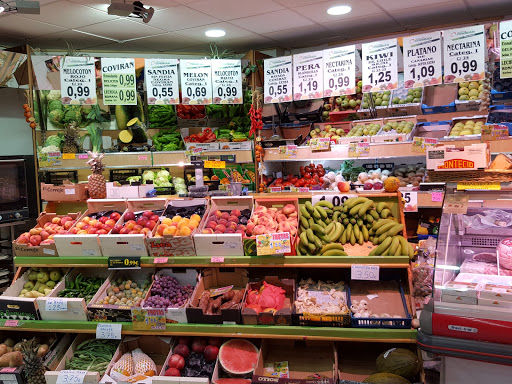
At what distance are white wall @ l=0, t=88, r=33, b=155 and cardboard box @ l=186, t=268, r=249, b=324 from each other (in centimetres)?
484

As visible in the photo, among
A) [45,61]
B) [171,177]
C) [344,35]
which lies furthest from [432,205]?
[45,61]

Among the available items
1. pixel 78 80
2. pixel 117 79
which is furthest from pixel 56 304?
pixel 78 80

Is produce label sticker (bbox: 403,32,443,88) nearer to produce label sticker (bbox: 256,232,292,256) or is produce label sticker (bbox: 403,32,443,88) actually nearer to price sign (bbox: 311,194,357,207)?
price sign (bbox: 311,194,357,207)

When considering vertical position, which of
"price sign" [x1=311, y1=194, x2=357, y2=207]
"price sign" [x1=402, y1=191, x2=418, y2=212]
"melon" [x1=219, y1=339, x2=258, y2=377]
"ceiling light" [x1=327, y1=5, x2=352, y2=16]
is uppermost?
"ceiling light" [x1=327, y1=5, x2=352, y2=16]

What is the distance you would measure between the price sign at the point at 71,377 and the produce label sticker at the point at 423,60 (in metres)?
4.47

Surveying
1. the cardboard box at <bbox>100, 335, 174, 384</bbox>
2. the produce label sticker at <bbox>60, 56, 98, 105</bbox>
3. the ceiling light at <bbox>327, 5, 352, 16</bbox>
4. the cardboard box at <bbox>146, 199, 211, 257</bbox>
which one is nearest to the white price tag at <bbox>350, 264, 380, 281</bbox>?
the cardboard box at <bbox>146, 199, 211, 257</bbox>

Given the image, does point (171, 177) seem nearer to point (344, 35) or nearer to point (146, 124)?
point (146, 124)

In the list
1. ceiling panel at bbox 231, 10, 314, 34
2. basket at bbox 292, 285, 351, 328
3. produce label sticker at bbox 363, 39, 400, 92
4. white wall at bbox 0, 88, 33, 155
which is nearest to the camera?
basket at bbox 292, 285, 351, 328

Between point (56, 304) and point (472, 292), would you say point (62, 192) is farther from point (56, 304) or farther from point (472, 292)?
point (472, 292)

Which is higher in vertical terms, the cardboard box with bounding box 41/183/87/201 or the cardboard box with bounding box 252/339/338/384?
the cardboard box with bounding box 41/183/87/201

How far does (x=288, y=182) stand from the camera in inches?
253

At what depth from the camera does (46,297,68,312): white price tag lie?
3.57 meters

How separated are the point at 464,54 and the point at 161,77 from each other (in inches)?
148

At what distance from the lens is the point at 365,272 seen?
3.24 metres
